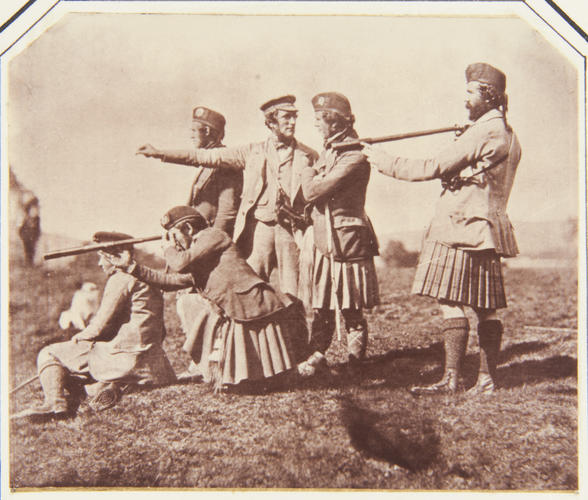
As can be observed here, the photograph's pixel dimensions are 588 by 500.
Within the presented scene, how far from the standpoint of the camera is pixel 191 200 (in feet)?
19.3

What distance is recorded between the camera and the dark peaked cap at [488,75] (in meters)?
5.34

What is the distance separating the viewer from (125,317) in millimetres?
5645

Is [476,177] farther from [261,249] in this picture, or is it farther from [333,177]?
[261,249]

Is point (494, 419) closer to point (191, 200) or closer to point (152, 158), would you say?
point (191, 200)

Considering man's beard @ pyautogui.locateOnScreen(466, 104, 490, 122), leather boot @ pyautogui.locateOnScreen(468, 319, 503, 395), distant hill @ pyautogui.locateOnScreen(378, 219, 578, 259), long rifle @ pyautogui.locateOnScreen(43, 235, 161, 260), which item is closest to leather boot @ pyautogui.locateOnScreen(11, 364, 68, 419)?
long rifle @ pyautogui.locateOnScreen(43, 235, 161, 260)

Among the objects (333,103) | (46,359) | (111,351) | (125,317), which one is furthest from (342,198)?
(46,359)

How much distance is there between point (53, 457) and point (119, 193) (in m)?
2.18

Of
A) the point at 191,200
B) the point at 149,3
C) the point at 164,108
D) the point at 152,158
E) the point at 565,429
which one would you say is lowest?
the point at 565,429

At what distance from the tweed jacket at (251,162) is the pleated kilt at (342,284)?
0.55 m

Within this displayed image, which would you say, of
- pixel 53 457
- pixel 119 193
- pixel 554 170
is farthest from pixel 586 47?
pixel 53 457

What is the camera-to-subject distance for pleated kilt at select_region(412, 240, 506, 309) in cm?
520

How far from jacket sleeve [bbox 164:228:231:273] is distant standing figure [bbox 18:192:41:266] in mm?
1214

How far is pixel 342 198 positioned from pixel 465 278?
1.13 metres

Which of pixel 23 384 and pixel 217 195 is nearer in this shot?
pixel 23 384
